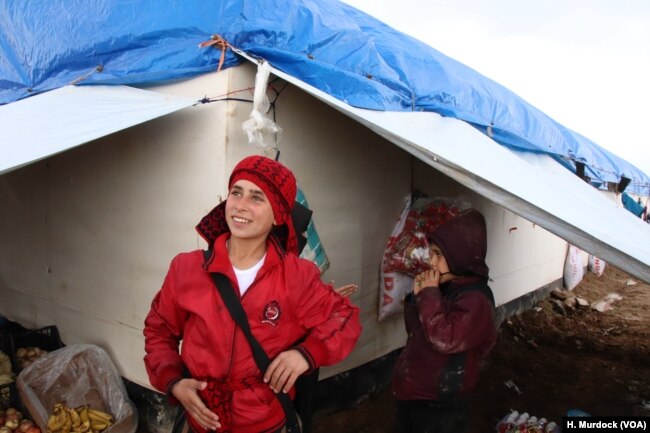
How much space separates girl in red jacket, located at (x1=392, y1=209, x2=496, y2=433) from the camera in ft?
7.28

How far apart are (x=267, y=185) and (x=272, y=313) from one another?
17.3 inches

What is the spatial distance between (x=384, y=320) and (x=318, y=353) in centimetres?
227

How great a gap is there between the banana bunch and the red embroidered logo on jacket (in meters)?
1.82

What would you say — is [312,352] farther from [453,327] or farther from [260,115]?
[260,115]

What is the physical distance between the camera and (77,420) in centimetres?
275

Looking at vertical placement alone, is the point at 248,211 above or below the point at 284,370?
above

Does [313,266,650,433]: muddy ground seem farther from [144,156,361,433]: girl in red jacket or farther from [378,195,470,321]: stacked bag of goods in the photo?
[144,156,361,433]: girl in red jacket

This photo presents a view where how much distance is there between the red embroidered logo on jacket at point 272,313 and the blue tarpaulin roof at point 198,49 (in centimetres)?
135

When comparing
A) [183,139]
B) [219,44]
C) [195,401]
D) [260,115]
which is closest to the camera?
[195,401]

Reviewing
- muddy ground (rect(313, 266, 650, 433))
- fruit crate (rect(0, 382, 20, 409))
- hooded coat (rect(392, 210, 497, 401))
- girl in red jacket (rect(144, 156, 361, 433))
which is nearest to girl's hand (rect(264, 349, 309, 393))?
girl in red jacket (rect(144, 156, 361, 433))

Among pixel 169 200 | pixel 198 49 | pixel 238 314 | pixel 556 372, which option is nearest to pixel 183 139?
pixel 169 200

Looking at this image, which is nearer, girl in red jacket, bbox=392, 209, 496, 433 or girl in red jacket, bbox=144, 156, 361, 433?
girl in red jacket, bbox=144, 156, 361, 433

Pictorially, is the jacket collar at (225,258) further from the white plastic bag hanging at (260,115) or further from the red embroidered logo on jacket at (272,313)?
the white plastic bag hanging at (260,115)

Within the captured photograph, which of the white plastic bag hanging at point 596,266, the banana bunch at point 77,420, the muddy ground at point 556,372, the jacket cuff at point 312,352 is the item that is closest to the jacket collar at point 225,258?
the jacket cuff at point 312,352
